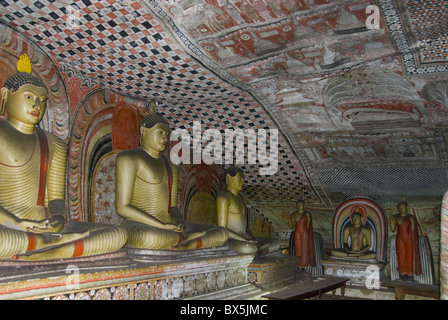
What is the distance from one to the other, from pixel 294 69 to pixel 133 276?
2995mm

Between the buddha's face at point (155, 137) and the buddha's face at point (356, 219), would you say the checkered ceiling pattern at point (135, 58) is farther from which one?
the buddha's face at point (356, 219)

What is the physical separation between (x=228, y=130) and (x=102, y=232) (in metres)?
3.50

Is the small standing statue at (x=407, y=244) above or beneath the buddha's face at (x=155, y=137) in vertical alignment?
beneath

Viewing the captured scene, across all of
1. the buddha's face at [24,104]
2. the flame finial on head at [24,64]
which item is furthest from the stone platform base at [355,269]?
the flame finial on head at [24,64]

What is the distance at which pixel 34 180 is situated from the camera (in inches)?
142

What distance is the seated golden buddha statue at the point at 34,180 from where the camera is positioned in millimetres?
3217

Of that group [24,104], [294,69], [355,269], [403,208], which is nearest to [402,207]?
[403,208]

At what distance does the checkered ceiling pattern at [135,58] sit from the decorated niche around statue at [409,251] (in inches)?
83.1

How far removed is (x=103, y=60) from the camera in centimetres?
465

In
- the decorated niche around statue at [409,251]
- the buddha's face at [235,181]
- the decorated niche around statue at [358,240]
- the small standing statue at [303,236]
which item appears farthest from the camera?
the small standing statue at [303,236]

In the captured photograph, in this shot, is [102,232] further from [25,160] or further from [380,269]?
[380,269]

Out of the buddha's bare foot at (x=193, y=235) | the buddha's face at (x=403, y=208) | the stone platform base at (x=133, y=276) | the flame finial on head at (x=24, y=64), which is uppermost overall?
the flame finial on head at (x=24, y=64)

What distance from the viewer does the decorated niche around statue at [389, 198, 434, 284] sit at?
6.81 meters

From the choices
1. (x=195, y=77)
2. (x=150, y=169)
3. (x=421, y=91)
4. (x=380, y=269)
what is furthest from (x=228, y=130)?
(x=380, y=269)
